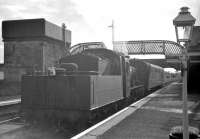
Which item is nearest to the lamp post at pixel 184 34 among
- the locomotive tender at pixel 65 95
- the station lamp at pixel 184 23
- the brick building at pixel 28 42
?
the station lamp at pixel 184 23

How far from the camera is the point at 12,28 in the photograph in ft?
130

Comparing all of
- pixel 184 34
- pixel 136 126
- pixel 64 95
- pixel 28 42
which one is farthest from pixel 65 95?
pixel 28 42

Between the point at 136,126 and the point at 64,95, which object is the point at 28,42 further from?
the point at 136,126

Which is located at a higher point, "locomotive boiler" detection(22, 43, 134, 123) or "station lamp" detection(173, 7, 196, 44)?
"station lamp" detection(173, 7, 196, 44)

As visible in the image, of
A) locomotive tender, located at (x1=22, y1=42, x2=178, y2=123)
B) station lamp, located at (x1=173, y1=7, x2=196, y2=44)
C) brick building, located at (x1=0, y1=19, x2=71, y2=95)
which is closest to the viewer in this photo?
station lamp, located at (x1=173, y1=7, x2=196, y2=44)

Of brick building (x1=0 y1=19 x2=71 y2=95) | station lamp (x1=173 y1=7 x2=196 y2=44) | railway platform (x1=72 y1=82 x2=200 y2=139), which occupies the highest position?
brick building (x1=0 y1=19 x2=71 y2=95)

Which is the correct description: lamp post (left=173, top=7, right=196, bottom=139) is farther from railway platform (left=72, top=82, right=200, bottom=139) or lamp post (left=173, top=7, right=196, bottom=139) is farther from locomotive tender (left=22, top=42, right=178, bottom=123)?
locomotive tender (left=22, top=42, right=178, bottom=123)

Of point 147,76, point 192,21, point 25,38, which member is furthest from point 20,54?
point 192,21

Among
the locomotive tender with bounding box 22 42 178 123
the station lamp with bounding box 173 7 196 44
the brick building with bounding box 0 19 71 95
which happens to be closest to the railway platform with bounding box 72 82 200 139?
the locomotive tender with bounding box 22 42 178 123

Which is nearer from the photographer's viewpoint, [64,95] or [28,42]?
A: [64,95]

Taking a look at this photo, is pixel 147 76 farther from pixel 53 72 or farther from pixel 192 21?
pixel 192 21

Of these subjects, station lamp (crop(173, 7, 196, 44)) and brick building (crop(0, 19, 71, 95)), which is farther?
brick building (crop(0, 19, 71, 95))

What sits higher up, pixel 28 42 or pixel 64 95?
pixel 28 42

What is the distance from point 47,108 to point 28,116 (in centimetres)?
73
